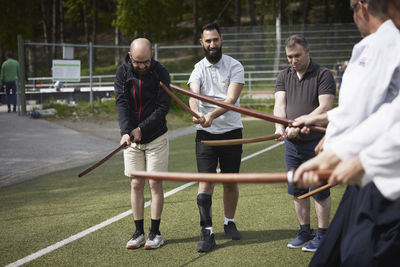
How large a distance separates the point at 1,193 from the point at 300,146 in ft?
16.7

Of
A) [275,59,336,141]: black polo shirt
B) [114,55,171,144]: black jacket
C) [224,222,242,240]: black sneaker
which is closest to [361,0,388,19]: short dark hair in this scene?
[275,59,336,141]: black polo shirt

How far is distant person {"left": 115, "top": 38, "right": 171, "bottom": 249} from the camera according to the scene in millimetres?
5043

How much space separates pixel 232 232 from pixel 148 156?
1.23 metres

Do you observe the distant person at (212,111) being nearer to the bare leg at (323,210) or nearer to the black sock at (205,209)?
the black sock at (205,209)

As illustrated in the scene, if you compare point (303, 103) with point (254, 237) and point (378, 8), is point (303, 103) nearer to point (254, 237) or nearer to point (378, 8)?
point (254, 237)

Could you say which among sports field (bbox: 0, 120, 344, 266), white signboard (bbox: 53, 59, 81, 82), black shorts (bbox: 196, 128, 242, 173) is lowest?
sports field (bbox: 0, 120, 344, 266)

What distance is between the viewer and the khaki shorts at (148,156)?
525 centimetres

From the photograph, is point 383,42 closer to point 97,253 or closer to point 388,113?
point 388,113

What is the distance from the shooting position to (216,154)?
547 cm

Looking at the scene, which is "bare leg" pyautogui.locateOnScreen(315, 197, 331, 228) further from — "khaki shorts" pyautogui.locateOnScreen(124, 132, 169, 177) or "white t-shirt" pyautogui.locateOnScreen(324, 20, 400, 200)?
"white t-shirt" pyautogui.locateOnScreen(324, 20, 400, 200)

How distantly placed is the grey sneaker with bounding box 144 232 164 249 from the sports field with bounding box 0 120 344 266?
0.07 meters

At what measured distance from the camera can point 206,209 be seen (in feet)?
17.3

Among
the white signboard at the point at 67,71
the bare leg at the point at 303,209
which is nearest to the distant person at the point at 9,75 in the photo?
the white signboard at the point at 67,71

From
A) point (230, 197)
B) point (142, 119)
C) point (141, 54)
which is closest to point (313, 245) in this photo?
point (230, 197)
